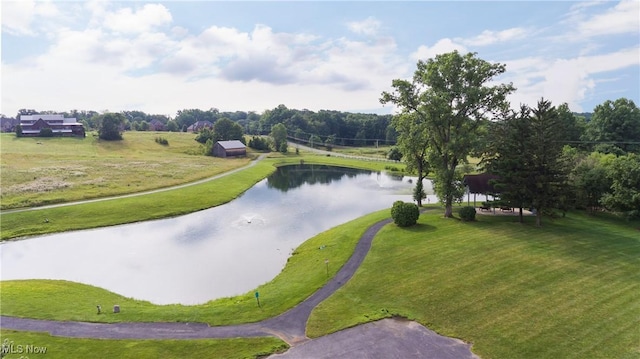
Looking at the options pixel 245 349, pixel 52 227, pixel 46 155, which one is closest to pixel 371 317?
pixel 245 349

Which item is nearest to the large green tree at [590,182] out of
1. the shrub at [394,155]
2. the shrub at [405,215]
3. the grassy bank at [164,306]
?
the shrub at [405,215]

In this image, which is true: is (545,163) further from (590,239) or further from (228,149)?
(228,149)

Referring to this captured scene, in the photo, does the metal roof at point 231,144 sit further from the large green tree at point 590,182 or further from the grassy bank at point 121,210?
the large green tree at point 590,182

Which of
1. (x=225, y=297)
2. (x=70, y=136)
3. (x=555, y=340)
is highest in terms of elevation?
(x=70, y=136)

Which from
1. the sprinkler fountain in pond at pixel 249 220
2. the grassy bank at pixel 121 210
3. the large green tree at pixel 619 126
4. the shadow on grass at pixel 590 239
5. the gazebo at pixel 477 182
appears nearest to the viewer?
the shadow on grass at pixel 590 239

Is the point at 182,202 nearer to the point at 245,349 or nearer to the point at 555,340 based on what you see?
the point at 245,349

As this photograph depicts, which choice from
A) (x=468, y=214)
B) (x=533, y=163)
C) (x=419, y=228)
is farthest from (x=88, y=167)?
(x=533, y=163)
